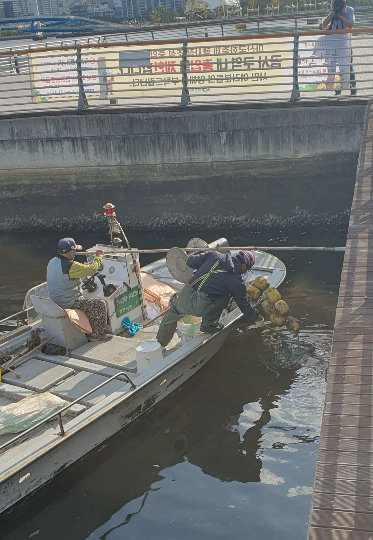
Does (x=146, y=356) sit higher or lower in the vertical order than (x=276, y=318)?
higher

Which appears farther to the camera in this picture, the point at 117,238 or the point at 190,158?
the point at 190,158

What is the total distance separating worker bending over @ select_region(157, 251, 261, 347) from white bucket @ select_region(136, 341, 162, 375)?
32.0 inches

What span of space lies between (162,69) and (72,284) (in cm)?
873

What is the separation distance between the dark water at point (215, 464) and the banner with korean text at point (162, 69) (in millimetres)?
7366

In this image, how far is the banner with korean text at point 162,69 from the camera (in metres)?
15.1

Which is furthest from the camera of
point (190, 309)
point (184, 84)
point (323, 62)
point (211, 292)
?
point (323, 62)

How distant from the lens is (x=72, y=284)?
30.4 ft

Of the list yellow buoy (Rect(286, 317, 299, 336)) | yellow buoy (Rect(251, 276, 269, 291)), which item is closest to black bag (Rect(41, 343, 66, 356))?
yellow buoy (Rect(251, 276, 269, 291))

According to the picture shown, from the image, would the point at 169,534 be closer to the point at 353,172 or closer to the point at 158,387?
the point at 158,387

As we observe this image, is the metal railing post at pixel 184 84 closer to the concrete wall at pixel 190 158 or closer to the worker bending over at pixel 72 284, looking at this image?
the concrete wall at pixel 190 158

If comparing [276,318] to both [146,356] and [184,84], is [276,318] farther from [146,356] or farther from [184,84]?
[184,84]

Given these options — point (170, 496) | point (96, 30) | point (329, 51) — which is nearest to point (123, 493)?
point (170, 496)

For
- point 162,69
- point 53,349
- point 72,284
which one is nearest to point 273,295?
point 72,284

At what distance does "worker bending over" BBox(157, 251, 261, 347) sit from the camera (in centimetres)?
903
